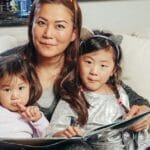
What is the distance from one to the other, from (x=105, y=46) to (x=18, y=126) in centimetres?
39

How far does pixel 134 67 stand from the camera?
140cm

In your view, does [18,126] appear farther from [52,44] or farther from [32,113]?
[52,44]

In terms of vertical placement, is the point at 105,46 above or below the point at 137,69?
above

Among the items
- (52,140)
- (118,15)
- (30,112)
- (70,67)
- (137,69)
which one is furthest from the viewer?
(118,15)

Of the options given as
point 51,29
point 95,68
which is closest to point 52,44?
point 51,29

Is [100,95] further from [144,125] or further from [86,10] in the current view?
[86,10]

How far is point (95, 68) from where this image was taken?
1.22 meters

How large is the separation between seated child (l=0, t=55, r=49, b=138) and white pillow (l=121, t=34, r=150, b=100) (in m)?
0.39

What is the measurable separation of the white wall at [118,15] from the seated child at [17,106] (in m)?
0.76

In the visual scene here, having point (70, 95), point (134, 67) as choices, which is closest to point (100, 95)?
point (70, 95)

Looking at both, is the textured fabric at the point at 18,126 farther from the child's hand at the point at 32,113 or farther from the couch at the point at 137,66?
the couch at the point at 137,66

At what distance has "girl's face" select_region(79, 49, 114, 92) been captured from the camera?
1225 millimetres

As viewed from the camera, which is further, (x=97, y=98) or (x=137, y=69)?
(x=137, y=69)

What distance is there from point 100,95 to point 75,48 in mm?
190
